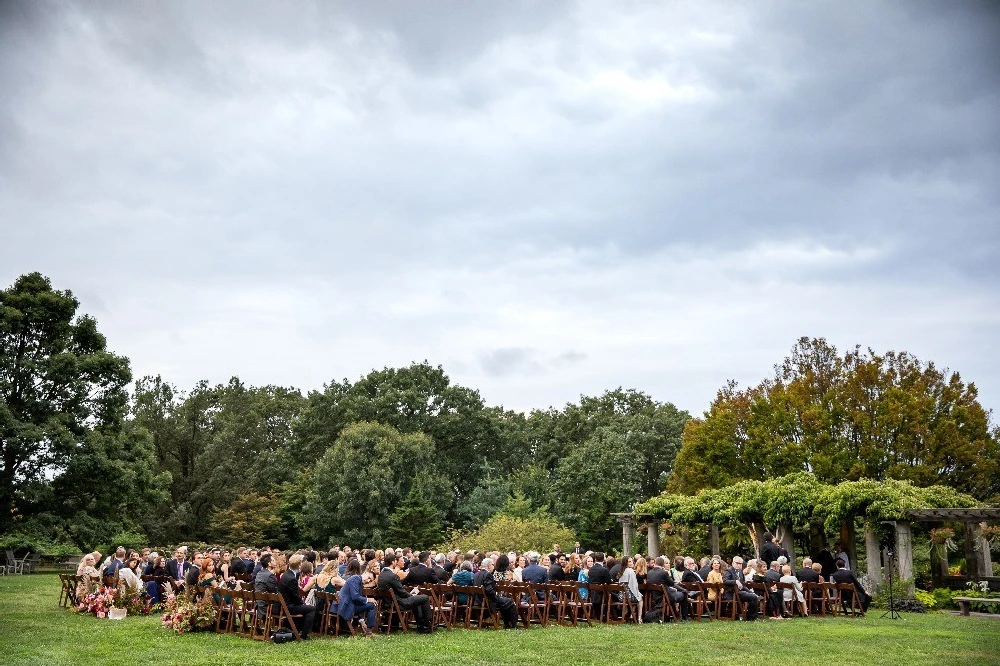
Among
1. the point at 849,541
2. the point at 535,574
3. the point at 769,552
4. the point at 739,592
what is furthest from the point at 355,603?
the point at 849,541

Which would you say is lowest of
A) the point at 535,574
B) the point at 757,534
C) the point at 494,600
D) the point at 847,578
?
the point at 494,600

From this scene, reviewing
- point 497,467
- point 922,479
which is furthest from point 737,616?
point 497,467

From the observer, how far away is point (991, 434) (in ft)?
117

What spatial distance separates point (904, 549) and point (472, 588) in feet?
39.5

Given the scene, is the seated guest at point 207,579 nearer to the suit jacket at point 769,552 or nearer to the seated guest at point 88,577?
the seated guest at point 88,577

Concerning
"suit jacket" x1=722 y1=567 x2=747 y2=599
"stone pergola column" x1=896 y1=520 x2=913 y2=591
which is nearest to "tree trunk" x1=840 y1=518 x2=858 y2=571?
"stone pergola column" x1=896 y1=520 x2=913 y2=591

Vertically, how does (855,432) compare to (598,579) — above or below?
above

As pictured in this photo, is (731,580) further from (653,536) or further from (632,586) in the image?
(653,536)

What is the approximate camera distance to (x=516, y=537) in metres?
33.2

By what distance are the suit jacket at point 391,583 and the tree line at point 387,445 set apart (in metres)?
21.6

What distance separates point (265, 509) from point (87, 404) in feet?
44.5

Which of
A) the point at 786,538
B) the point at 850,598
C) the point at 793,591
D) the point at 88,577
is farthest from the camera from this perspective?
the point at 786,538

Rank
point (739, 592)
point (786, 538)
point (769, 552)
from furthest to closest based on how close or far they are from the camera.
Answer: point (786, 538) < point (769, 552) < point (739, 592)

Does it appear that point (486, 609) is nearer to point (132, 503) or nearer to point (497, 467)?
point (132, 503)
